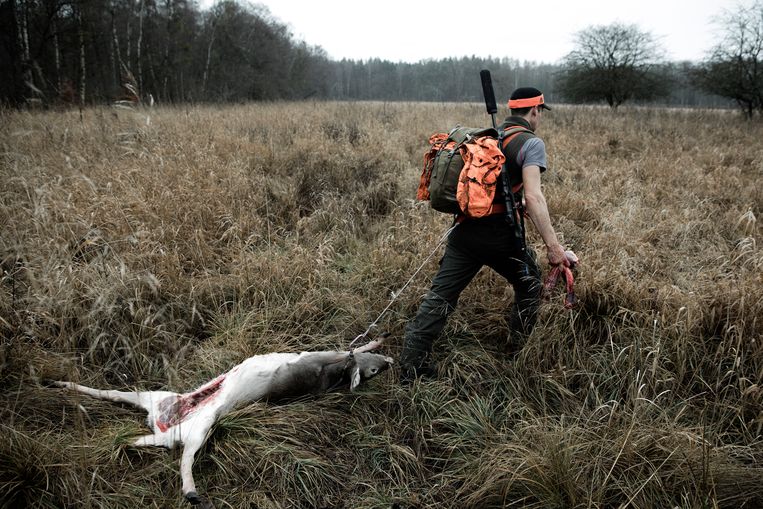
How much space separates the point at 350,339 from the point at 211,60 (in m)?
25.8

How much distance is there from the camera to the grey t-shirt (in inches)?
93.1

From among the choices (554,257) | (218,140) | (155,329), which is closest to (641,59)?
(218,140)

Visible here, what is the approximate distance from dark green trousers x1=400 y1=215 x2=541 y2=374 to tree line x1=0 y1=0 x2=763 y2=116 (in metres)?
9.73

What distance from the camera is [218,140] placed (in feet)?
21.9

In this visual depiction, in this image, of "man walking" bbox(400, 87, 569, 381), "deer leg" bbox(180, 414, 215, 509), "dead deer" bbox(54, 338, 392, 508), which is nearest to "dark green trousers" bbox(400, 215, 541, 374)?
"man walking" bbox(400, 87, 569, 381)

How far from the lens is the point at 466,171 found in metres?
2.30

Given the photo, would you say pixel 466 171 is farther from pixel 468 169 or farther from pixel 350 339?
pixel 350 339

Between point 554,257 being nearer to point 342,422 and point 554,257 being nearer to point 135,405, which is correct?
point 342,422

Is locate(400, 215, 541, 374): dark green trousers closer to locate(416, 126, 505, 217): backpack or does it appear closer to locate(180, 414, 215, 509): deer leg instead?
locate(416, 126, 505, 217): backpack

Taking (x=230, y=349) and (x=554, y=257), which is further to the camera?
(x=230, y=349)

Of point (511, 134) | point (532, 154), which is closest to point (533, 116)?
point (511, 134)

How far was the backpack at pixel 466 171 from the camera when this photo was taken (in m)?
2.27

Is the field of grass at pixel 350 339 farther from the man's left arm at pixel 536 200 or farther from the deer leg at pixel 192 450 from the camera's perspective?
the man's left arm at pixel 536 200

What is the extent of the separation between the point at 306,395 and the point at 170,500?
888 mm
